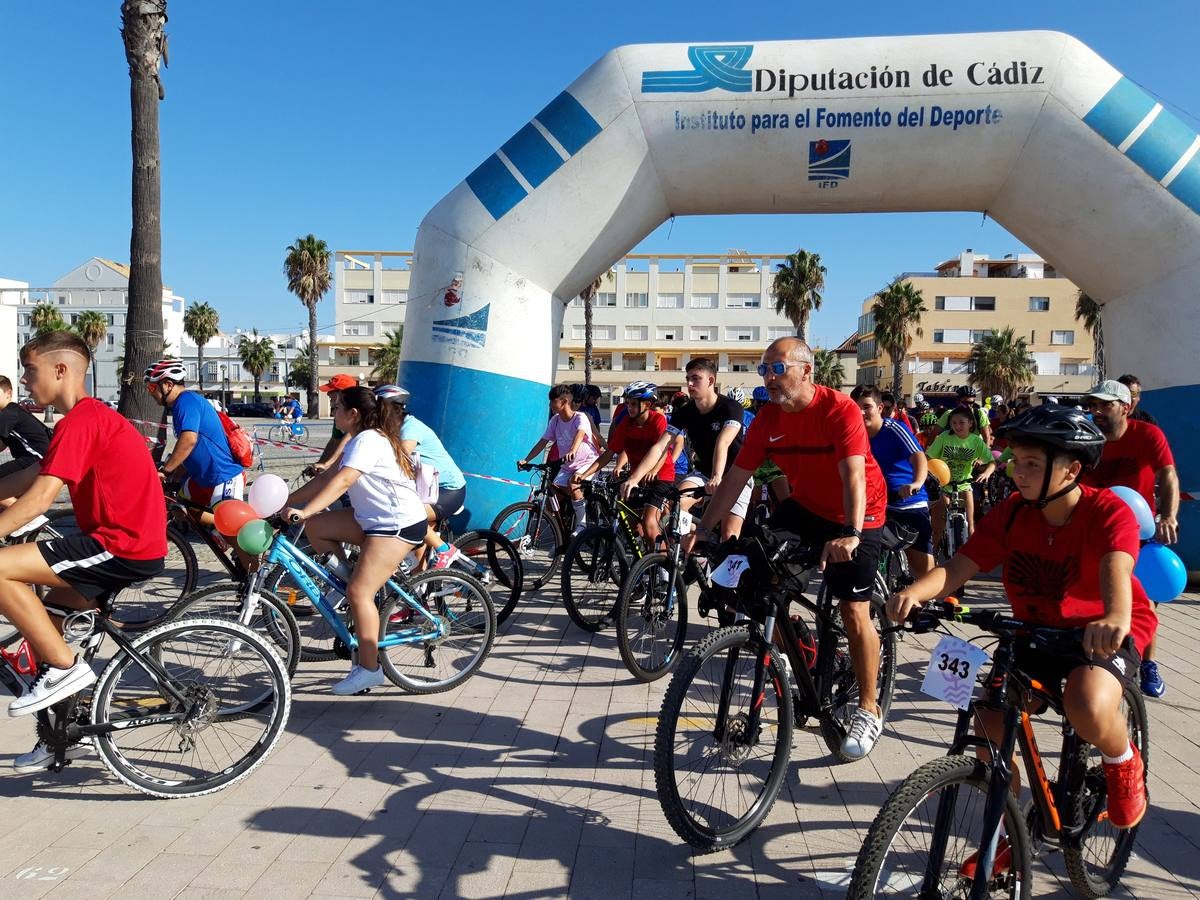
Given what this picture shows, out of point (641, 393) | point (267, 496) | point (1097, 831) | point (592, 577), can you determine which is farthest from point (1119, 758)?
point (641, 393)

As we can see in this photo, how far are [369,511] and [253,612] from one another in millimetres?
790

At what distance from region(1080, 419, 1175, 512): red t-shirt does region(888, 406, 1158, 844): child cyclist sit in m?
3.11

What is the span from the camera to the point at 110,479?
3.76m

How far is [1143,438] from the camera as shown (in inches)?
229

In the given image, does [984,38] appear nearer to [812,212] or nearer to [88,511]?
[812,212]

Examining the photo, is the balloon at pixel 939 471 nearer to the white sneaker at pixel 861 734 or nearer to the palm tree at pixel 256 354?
the white sneaker at pixel 861 734

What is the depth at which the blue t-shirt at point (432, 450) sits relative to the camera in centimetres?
624

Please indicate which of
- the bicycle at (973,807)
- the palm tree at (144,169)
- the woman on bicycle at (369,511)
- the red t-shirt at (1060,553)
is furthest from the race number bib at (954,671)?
the palm tree at (144,169)

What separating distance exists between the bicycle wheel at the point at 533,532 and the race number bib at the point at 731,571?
14.8 feet

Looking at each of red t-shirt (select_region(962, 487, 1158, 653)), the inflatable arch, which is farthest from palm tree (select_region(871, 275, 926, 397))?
red t-shirt (select_region(962, 487, 1158, 653))

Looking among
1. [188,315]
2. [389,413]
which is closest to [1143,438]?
[389,413]

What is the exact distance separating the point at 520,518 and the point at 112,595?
479 cm

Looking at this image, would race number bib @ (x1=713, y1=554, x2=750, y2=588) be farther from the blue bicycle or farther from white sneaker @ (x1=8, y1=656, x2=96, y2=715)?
white sneaker @ (x1=8, y1=656, x2=96, y2=715)

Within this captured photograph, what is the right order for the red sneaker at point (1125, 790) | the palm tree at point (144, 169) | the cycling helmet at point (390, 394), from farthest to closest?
1. the palm tree at point (144, 169)
2. the cycling helmet at point (390, 394)
3. the red sneaker at point (1125, 790)
